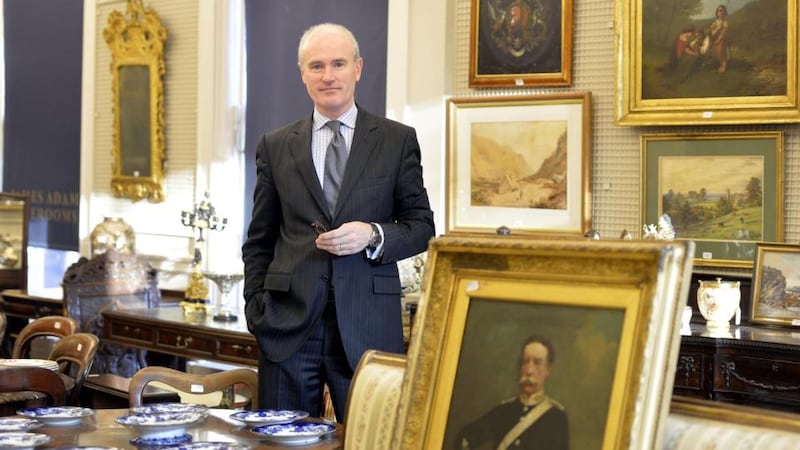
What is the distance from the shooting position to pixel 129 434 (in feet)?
9.16

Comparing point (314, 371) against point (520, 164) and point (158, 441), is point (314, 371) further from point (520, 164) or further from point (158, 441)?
point (520, 164)

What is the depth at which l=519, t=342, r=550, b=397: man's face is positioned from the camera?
1.63 meters

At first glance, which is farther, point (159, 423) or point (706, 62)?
point (706, 62)

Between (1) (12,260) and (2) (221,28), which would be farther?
(1) (12,260)

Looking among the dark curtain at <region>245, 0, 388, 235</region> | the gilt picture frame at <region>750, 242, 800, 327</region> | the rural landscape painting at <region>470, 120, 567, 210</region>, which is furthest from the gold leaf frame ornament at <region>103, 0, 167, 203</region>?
the gilt picture frame at <region>750, 242, 800, 327</region>

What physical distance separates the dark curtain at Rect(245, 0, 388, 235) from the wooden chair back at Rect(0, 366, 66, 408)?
2.80 meters

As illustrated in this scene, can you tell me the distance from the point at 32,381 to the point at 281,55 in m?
3.41

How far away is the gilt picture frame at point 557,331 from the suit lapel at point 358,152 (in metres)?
1.76

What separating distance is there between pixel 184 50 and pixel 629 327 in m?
6.52

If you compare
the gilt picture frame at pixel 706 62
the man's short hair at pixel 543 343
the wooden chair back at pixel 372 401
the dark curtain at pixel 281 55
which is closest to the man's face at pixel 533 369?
the man's short hair at pixel 543 343

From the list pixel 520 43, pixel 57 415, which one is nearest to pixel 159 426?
pixel 57 415

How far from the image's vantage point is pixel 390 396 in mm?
2533

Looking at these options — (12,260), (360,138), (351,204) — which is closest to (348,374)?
(351,204)

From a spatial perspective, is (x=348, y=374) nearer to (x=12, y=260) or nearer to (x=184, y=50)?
(x=184, y=50)
